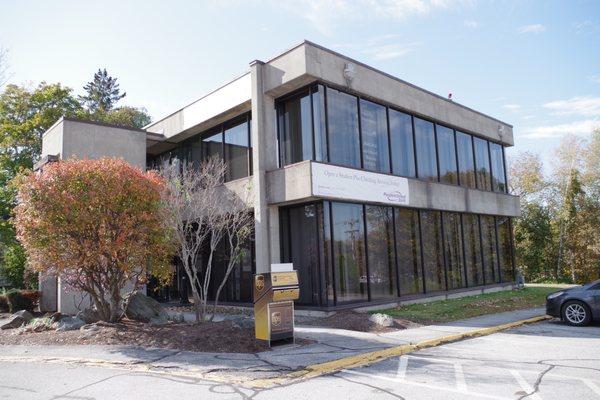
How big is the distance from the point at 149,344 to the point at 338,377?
4.51 metres

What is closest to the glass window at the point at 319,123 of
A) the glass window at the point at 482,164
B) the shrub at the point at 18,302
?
the glass window at the point at 482,164

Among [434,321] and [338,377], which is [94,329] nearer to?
[338,377]

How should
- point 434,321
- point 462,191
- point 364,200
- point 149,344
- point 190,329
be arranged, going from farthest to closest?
point 462,191 < point 364,200 < point 434,321 < point 190,329 < point 149,344

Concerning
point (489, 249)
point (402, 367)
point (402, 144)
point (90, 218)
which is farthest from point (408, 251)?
point (90, 218)

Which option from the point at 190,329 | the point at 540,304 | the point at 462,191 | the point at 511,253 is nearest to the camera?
the point at 190,329

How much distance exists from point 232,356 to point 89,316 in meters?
6.00

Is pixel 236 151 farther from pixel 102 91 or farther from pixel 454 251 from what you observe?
pixel 102 91

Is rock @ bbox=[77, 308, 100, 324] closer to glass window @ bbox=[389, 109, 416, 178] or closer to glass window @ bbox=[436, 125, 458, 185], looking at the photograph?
glass window @ bbox=[389, 109, 416, 178]

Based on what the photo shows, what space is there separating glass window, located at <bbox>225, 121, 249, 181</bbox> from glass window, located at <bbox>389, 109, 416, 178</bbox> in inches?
216

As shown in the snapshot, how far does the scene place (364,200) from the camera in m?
15.1

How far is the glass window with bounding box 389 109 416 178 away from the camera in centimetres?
1761

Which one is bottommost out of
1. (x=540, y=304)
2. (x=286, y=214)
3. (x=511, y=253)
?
(x=540, y=304)

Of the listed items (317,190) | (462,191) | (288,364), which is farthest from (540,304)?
(288,364)

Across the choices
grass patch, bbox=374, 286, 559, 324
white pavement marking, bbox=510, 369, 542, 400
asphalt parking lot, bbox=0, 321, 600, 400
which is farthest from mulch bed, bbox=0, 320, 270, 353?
grass patch, bbox=374, 286, 559, 324
